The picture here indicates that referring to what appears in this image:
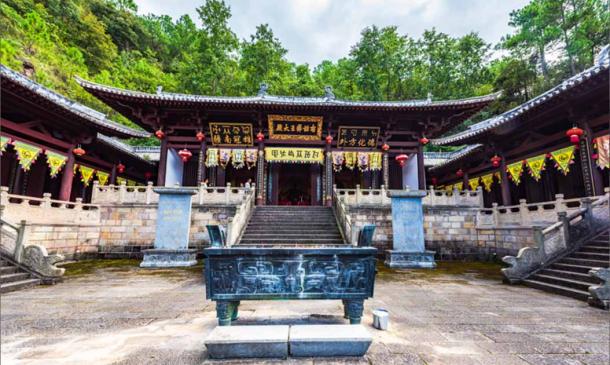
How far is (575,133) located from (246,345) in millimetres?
11771

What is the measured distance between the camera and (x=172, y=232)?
903 cm

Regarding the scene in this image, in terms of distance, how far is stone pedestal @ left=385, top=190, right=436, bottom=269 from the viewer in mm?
9008

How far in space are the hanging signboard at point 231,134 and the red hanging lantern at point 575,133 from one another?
12.2 metres

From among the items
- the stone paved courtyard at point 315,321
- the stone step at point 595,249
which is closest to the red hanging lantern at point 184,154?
the stone paved courtyard at point 315,321

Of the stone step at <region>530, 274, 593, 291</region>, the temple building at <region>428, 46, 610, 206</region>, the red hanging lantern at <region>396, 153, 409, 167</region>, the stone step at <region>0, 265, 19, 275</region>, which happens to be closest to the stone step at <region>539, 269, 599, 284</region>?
the stone step at <region>530, 274, 593, 291</region>

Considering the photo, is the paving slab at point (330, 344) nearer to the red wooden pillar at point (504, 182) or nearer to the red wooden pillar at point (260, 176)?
the red wooden pillar at point (260, 176)

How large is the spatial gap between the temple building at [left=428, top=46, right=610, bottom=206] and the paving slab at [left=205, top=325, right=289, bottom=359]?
10.1 m

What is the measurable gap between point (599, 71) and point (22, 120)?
18.1 metres

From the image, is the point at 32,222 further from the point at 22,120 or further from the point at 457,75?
the point at 457,75

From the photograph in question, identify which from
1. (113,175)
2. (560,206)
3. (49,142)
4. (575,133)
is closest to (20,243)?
(49,142)

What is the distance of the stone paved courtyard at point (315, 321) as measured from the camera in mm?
2758

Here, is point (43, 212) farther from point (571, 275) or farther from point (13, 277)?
point (571, 275)

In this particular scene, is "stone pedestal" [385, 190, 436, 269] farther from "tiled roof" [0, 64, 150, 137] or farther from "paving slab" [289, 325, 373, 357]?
"tiled roof" [0, 64, 150, 137]

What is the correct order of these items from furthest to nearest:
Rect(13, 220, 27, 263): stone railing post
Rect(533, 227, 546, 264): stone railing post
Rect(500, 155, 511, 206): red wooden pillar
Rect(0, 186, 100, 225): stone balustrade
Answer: Rect(500, 155, 511, 206): red wooden pillar < Rect(0, 186, 100, 225): stone balustrade < Rect(533, 227, 546, 264): stone railing post < Rect(13, 220, 27, 263): stone railing post
